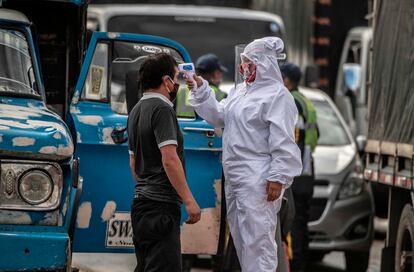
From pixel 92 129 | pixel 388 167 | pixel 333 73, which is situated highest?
pixel 92 129

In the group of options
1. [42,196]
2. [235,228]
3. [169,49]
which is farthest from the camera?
[169,49]

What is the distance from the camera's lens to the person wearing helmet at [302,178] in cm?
1211

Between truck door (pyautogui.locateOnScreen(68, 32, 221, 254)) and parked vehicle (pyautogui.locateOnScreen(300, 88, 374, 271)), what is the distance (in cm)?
392

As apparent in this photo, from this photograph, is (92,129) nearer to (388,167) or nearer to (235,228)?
(235,228)

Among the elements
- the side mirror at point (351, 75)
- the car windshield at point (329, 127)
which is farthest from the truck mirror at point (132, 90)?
the side mirror at point (351, 75)

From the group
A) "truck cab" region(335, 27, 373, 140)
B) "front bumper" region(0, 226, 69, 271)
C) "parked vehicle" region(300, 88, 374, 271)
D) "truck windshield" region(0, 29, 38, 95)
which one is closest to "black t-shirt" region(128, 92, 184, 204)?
"front bumper" region(0, 226, 69, 271)

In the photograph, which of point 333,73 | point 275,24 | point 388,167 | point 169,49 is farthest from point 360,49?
point 169,49

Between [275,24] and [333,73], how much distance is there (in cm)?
495

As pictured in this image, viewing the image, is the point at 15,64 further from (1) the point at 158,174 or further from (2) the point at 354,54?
(2) the point at 354,54

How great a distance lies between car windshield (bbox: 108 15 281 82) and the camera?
1628 cm

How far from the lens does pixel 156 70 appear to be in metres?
8.01

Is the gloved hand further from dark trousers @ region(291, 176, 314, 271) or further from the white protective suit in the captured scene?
dark trousers @ region(291, 176, 314, 271)

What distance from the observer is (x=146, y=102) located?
797 centimetres

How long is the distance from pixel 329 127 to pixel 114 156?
6096mm
